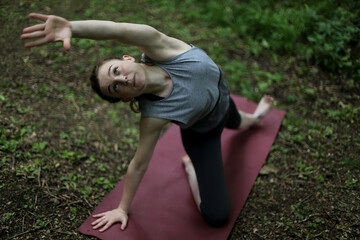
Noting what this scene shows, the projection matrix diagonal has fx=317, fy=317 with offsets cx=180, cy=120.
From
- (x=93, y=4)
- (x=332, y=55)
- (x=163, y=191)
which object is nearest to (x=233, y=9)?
(x=332, y=55)

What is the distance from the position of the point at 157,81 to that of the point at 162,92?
0.09 meters

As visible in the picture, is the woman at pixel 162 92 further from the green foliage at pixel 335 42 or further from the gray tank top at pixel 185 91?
the green foliage at pixel 335 42

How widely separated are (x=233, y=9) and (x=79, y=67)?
2.26 metres

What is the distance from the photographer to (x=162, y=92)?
204 centimetres

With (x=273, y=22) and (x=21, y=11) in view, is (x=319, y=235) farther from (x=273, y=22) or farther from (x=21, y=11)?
(x=21, y=11)

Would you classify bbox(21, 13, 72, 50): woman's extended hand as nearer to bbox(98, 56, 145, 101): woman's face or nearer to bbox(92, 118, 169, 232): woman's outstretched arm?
bbox(98, 56, 145, 101): woman's face

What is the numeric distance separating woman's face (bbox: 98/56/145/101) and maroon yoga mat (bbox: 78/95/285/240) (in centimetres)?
104

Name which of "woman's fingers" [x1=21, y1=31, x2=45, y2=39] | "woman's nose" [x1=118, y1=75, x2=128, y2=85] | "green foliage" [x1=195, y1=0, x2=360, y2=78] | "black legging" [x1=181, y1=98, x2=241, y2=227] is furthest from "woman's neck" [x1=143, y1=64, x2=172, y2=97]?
"green foliage" [x1=195, y1=0, x2=360, y2=78]

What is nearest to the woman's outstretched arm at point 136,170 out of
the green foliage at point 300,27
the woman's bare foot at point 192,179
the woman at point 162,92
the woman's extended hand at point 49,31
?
the woman at point 162,92

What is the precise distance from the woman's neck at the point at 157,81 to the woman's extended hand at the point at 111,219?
38.3 inches

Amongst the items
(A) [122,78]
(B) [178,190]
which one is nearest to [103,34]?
(A) [122,78]

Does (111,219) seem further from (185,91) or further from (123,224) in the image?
(185,91)

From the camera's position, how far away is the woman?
5.85 ft

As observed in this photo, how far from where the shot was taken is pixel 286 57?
3814 mm
